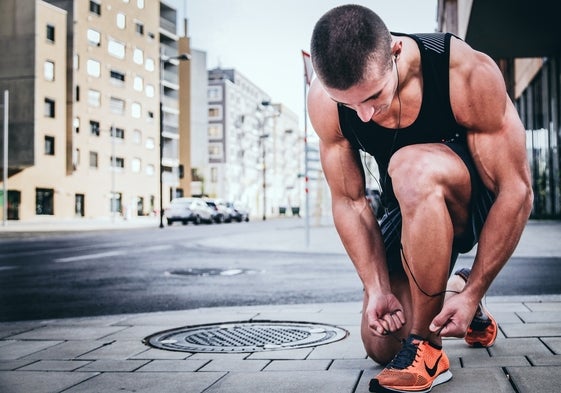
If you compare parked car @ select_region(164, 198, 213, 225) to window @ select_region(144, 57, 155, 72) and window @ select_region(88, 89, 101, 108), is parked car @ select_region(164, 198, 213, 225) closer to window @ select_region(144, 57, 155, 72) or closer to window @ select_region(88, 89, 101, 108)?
window @ select_region(88, 89, 101, 108)

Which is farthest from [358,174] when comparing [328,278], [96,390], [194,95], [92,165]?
[194,95]

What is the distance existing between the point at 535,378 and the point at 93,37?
53194 mm

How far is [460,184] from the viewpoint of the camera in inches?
107

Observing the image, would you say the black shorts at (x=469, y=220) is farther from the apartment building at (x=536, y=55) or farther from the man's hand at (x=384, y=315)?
the apartment building at (x=536, y=55)

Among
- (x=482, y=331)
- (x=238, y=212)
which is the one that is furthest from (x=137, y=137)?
(x=482, y=331)

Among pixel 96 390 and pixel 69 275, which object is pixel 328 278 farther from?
pixel 96 390

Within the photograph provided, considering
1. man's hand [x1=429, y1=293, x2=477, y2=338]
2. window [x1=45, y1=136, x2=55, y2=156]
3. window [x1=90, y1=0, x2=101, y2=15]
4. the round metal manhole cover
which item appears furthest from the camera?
window [x1=90, y1=0, x2=101, y2=15]

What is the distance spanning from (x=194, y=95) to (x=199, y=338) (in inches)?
2907

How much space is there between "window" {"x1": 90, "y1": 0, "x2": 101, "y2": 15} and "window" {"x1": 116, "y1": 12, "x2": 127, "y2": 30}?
3.59 m

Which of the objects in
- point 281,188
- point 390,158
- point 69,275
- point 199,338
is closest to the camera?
point 390,158

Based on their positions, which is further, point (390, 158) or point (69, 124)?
point (69, 124)

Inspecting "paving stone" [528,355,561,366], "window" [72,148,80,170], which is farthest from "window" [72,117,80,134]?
"paving stone" [528,355,561,366]

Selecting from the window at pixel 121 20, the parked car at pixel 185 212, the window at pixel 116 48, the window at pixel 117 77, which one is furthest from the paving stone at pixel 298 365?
the window at pixel 121 20

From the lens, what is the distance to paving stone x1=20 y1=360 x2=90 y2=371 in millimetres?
3291
